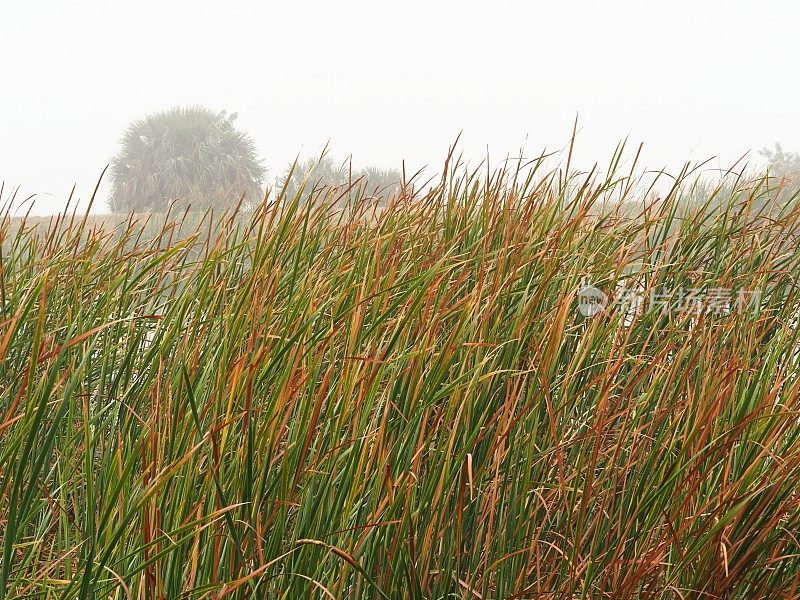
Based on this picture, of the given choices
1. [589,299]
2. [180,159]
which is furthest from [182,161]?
[589,299]

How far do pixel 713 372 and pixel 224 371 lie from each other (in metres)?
A: 1.00

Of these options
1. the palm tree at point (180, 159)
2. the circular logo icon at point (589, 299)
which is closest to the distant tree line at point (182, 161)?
the palm tree at point (180, 159)

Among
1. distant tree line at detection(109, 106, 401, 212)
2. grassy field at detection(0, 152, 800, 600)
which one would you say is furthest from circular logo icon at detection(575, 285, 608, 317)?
distant tree line at detection(109, 106, 401, 212)

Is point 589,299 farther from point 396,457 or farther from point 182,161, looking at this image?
point 182,161

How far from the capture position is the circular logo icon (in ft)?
7.22

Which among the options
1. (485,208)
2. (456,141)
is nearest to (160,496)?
(485,208)

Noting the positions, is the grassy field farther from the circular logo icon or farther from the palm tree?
the palm tree

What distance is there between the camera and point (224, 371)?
149cm

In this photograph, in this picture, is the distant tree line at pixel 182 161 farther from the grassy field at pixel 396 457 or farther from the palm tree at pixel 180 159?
the grassy field at pixel 396 457

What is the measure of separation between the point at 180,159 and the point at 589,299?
80.9 feet

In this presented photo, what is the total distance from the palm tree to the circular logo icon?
23453 millimetres

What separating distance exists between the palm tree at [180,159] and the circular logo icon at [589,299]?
23453 mm

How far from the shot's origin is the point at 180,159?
2539 cm

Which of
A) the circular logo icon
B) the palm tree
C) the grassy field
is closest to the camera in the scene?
the grassy field
